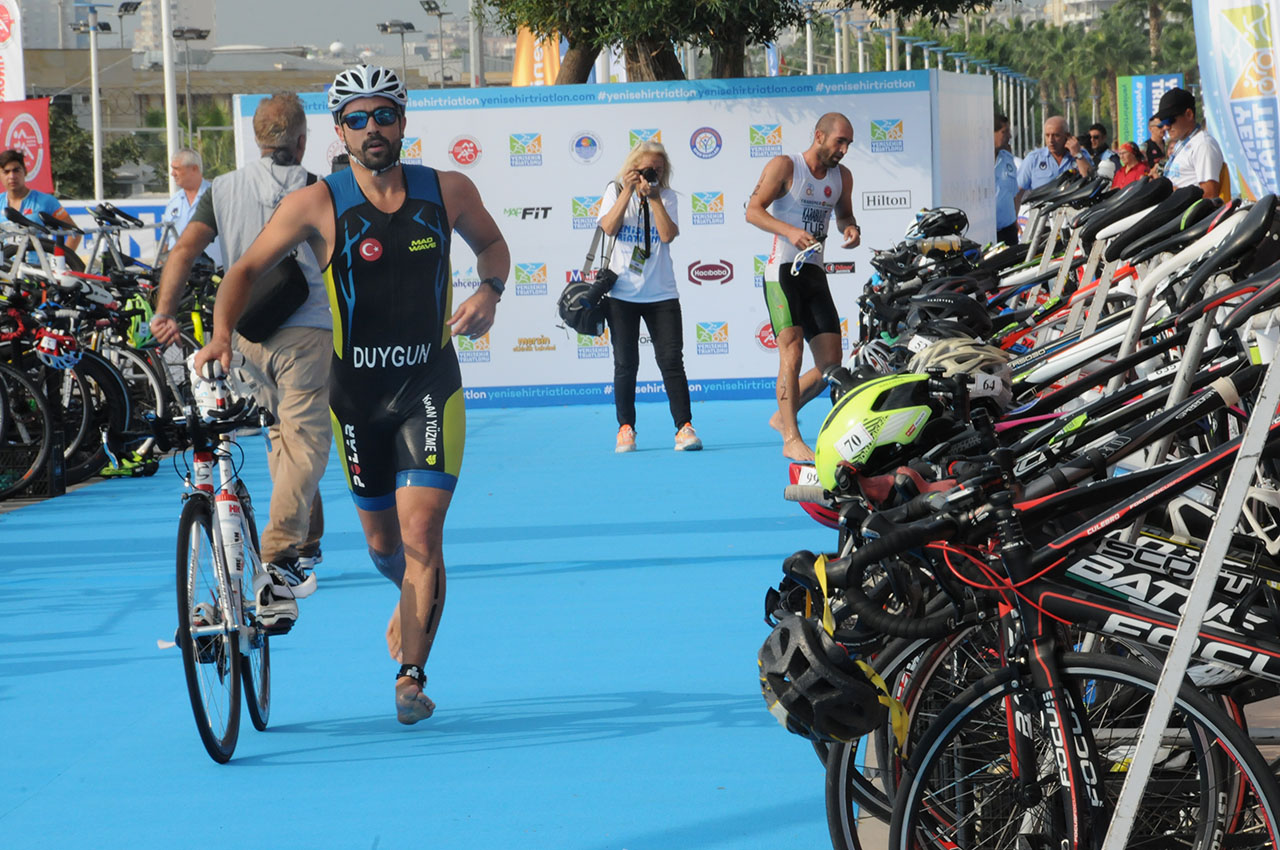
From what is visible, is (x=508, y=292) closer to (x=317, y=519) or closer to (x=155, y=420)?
(x=317, y=519)

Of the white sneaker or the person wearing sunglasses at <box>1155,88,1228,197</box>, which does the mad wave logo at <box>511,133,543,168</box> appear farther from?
the white sneaker

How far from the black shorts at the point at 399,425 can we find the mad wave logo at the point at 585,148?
915cm

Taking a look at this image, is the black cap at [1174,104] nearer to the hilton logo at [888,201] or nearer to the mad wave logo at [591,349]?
the hilton logo at [888,201]

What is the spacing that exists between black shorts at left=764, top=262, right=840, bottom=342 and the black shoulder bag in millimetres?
4186

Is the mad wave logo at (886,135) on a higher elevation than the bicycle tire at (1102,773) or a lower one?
higher

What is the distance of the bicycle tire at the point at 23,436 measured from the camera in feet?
33.5

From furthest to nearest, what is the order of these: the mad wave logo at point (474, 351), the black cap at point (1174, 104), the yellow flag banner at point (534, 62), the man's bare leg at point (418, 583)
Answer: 1. the yellow flag banner at point (534, 62)
2. the mad wave logo at point (474, 351)
3. the black cap at point (1174, 104)
4. the man's bare leg at point (418, 583)

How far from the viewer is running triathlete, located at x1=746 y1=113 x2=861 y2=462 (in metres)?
10.1

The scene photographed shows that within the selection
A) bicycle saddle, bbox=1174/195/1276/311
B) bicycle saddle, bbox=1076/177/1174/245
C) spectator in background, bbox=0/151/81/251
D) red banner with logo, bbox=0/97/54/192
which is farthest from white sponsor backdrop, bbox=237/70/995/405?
bicycle saddle, bbox=1174/195/1276/311

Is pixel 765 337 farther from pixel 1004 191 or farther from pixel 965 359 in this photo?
pixel 965 359

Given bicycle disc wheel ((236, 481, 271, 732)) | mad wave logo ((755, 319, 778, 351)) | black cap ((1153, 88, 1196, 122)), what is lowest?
bicycle disc wheel ((236, 481, 271, 732))

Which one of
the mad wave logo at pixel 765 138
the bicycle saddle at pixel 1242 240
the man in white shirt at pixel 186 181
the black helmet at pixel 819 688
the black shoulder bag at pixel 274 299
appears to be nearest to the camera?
the black helmet at pixel 819 688

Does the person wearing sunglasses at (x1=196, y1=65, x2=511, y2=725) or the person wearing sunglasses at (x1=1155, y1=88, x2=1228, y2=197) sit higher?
the person wearing sunglasses at (x1=1155, y1=88, x2=1228, y2=197)

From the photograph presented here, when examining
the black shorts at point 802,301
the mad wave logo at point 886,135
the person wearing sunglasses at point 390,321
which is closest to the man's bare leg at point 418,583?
the person wearing sunglasses at point 390,321
